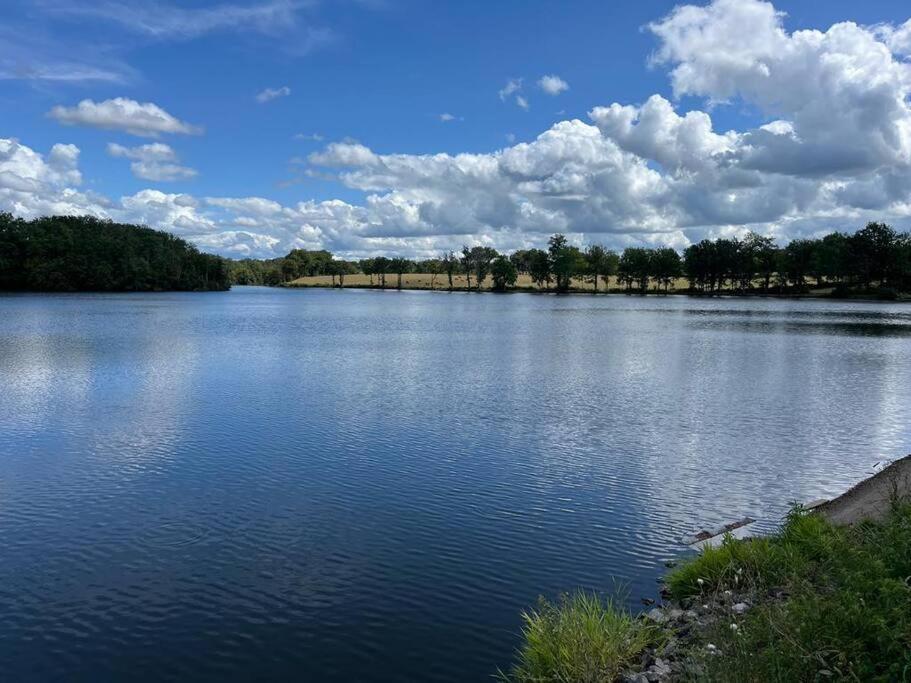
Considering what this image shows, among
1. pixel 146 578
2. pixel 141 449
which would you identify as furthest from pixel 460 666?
pixel 141 449

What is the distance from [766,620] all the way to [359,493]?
1058cm

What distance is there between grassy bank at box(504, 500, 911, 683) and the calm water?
1133 millimetres

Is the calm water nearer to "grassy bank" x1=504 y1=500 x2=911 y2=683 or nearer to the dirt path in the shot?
the dirt path

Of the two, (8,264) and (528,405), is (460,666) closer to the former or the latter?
(528,405)

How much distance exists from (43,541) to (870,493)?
17.8 metres

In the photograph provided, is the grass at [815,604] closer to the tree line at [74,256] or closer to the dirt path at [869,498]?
the dirt path at [869,498]

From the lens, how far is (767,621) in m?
7.89

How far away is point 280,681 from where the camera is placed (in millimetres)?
8961

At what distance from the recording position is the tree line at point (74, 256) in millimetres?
164750

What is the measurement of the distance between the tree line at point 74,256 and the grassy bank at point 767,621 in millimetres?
184443

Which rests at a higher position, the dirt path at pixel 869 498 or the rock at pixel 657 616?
the dirt path at pixel 869 498

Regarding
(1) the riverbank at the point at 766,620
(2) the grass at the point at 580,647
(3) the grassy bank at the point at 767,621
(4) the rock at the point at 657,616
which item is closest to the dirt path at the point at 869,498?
(1) the riverbank at the point at 766,620

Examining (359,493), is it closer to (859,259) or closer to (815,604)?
(815,604)

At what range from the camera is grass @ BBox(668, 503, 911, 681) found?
21.8ft
